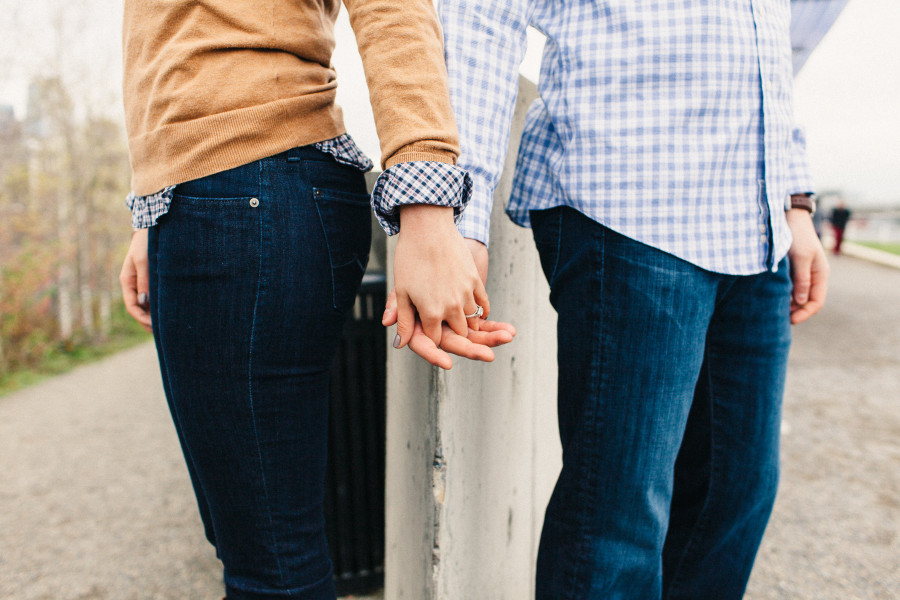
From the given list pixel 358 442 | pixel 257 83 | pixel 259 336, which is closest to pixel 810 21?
pixel 257 83

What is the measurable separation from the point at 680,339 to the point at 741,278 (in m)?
0.19

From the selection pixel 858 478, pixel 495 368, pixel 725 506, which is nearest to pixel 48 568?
pixel 495 368

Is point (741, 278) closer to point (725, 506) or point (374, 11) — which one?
point (725, 506)

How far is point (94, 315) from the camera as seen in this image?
11016 millimetres

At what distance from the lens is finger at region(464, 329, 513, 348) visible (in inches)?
29.6

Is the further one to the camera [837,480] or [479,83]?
[837,480]

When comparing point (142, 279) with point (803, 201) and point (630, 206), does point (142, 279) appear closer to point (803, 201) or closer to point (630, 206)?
point (630, 206)

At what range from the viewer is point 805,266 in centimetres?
119

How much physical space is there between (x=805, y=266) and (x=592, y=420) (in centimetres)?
64

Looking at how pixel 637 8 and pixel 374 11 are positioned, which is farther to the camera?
pixel 637 8

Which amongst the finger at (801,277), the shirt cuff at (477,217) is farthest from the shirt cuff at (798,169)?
the shirt cuff at (477,217)

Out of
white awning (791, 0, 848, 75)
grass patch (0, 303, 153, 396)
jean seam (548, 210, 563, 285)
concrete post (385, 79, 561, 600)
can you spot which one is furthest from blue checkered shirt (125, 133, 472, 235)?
grass patch (0, 303, 153, 396)

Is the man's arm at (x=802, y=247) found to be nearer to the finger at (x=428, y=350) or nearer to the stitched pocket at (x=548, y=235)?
the stitched pocket at (x=548, y=235)

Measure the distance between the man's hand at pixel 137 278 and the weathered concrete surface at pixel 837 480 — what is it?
199cm
